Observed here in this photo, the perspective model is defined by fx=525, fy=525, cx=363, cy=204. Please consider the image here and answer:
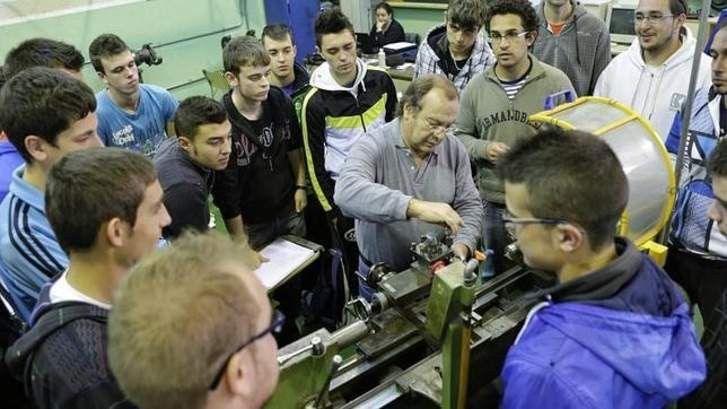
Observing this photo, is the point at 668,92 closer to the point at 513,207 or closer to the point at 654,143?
the point at 654,143

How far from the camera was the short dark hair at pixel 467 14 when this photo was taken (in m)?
2.68

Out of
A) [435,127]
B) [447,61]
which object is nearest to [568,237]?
[435,127]

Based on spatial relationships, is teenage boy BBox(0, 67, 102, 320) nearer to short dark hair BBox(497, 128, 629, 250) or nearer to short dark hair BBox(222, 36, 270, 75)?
short dark hair BBox(222, 36, 270, 75)

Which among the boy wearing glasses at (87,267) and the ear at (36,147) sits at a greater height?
the ear at (36,147)

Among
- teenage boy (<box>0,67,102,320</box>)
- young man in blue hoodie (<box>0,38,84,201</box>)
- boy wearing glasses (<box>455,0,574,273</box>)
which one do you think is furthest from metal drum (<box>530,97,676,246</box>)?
young man in blue hoodie (<box>0,38,84,201</box>)

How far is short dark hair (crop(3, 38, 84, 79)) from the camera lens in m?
2.20

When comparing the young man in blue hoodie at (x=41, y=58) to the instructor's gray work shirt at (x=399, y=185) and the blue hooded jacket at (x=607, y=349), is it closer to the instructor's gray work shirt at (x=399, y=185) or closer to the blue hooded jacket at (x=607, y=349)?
the instructor's gray work shirt at (x=399, y=185)

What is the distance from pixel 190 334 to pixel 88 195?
54 centimetres

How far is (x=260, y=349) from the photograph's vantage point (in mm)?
821

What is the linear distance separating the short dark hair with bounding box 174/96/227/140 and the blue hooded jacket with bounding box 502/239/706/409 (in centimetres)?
144

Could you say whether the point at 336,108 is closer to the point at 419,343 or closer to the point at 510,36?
→ the point at 510,36

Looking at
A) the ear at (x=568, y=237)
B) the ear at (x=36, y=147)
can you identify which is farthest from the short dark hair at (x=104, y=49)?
the ear at (x=568, y=237)

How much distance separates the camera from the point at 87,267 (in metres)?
1.10

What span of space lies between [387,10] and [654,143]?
14.9 ft
